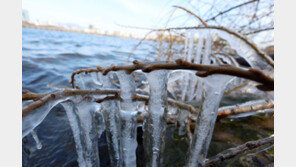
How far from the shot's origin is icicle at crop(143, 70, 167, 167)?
90 centimetres

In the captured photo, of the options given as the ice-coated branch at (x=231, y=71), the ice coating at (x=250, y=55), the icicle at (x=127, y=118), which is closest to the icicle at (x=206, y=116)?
the ice-coated branch at (x=231, y=71)

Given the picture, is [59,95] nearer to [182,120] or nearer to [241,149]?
[241,149]

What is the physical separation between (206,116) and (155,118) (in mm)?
362

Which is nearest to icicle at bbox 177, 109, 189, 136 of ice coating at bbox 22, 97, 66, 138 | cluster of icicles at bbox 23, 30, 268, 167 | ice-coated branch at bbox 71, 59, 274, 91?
cluster of icicles at bbox 23, 30, 268, 167

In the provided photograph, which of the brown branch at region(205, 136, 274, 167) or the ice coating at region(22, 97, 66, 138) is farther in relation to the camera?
the brown branch at region(205, 136, 274, 167)

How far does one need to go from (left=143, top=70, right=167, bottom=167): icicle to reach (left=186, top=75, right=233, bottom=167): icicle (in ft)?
0.82

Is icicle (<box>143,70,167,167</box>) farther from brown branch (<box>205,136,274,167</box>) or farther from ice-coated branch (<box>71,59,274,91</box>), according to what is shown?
brown branch (<box>205,136,274,167</box>)

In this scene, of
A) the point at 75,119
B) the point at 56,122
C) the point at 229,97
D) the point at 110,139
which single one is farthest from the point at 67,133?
the point at 229,97

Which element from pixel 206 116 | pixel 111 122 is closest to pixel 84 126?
pixel 111 122

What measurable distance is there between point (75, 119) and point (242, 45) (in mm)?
1424

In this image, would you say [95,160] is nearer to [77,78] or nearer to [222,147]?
[77,78]

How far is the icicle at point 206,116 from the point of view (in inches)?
30.6

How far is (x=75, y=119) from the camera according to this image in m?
1.15

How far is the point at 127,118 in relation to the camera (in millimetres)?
1100
